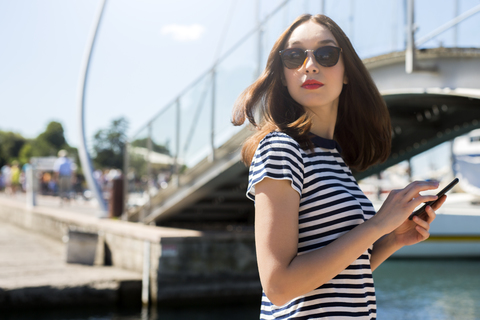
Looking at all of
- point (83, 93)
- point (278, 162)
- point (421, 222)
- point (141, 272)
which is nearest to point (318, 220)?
point (278, 162)

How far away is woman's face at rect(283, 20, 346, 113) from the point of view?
1580 mm

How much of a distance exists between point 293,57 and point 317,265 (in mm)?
700

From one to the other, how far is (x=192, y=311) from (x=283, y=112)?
7.25 m

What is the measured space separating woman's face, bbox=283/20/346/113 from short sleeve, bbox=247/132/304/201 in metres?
0.25

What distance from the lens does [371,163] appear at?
6.54 ft

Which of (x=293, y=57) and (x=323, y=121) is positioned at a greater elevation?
(x=293, y=57)

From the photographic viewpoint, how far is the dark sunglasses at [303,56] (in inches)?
62.8

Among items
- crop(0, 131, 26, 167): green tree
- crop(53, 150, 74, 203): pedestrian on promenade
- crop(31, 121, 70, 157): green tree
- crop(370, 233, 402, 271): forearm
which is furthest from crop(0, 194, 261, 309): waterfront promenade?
crop(0, 131, 26, 167): green tree

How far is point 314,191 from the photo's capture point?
1.38 metres

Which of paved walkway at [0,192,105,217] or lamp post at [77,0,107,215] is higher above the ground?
lamp post at [77,0,107,215]

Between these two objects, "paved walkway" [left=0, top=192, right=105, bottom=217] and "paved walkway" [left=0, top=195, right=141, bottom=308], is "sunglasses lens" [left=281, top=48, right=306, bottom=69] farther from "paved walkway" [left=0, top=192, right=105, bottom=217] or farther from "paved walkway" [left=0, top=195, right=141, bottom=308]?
"paved walkway" [left=0, top=192, right=105, bottom=217]

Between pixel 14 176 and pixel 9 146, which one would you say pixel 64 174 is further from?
pixel 9 146

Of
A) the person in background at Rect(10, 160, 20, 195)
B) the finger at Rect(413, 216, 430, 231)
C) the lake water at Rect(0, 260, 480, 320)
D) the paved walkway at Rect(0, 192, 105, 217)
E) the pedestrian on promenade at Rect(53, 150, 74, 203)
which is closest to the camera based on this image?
the finger at Rect(413, 216, 430, 231)

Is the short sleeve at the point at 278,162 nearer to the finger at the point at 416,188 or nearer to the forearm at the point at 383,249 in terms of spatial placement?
the finger at the point at 416,188
